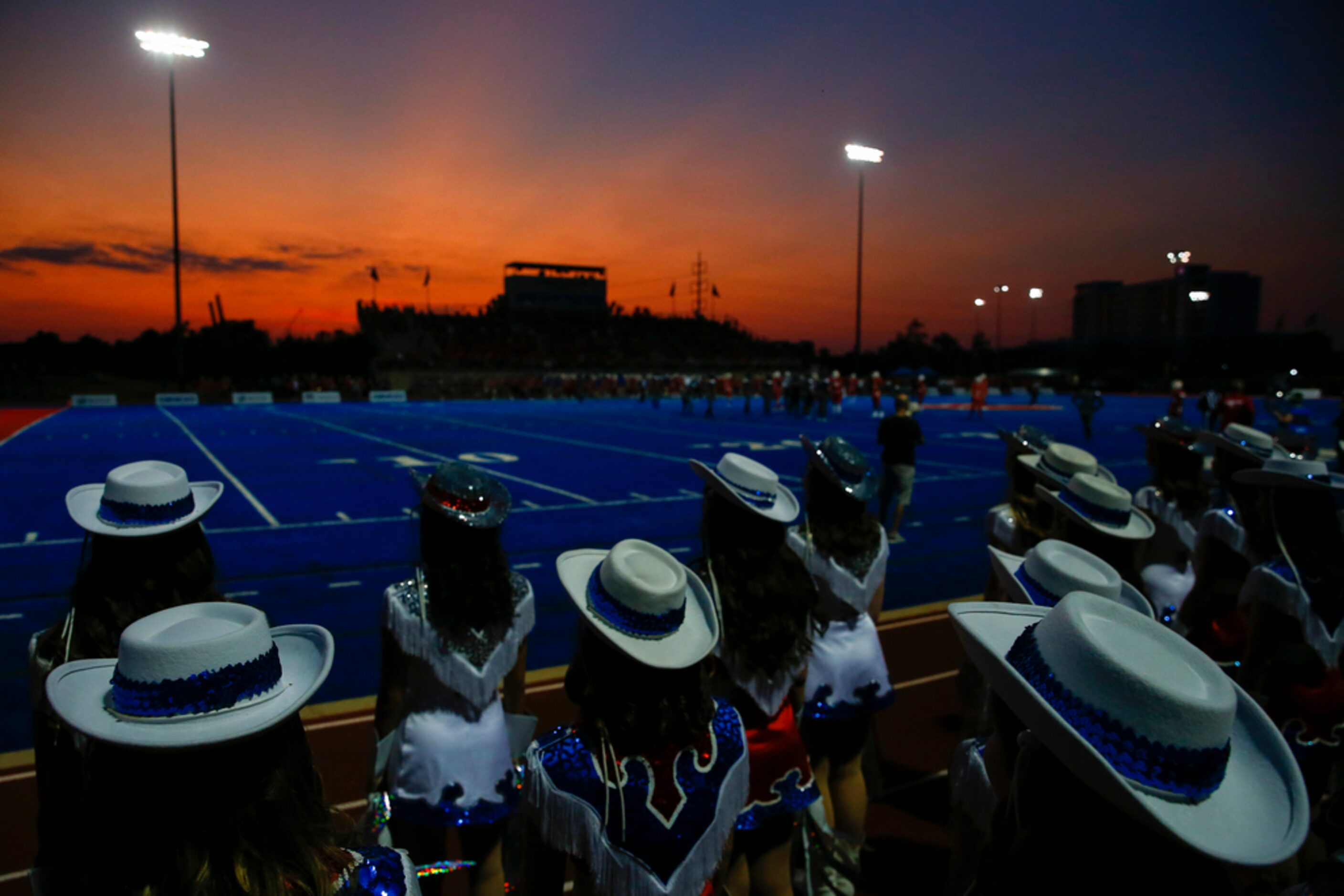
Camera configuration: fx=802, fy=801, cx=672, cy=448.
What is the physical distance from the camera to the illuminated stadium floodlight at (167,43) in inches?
1367

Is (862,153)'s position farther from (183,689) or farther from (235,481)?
(183,689)

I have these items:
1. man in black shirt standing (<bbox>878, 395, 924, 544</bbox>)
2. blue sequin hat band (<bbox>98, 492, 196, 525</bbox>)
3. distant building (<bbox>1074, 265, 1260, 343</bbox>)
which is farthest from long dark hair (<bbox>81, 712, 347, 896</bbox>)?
distant building (<bbox>1074, 265, 1260, 343</bbox>)

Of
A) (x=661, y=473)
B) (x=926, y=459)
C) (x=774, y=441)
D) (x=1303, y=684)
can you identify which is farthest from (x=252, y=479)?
(x=1303, y=684)

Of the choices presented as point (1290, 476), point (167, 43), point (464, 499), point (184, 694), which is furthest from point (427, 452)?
point (167, 43)

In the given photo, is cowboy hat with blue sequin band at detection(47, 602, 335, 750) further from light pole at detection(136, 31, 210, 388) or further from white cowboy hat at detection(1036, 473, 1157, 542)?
light pole at detection(136, 31, 210, 388)

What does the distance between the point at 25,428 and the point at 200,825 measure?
34.2 meters

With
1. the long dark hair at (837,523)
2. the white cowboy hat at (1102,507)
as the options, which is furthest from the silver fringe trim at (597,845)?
the white cowboy hat at (1102,507)

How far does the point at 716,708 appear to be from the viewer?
2.24m

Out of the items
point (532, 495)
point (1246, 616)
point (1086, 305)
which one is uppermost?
point (1086, 305)

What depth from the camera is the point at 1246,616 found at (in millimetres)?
3824

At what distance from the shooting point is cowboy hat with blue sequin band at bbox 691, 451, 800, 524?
3.02 m

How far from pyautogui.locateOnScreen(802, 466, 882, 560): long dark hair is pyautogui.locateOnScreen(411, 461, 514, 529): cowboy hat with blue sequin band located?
158 centimetres

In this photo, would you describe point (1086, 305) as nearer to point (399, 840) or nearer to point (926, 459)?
point (926, 459)

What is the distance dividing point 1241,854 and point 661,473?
16.4 metres
